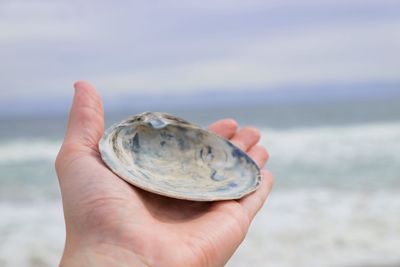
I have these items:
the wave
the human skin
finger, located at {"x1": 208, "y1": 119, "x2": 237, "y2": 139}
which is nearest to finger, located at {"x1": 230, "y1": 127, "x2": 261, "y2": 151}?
finger, located at {"x1": 208, "y1": 119, "x2": 237, "y2": 139}

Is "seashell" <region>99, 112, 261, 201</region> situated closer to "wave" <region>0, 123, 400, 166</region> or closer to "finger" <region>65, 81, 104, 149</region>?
"finger" <region>65, 81, 104, 149</region>

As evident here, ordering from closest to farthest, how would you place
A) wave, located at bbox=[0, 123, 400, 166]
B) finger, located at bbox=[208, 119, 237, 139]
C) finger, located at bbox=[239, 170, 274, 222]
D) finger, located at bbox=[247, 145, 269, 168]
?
finger, located at bbox=[239, 170, 274, 222] < finger, located at bbox=[247, 145, 269, 168] < finger, located at bbox=[208, 119, 237, 139] < wave, located at bbox=[0, 123, 400, 166]

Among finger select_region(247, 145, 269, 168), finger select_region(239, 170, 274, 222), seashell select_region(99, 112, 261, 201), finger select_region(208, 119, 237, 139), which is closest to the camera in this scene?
seashell select_region(99, 112, 261, 201)

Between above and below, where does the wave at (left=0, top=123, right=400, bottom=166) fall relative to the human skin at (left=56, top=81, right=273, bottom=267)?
below

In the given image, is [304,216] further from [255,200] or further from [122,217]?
[122,217]

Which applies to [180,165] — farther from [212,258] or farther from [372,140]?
[372,140]

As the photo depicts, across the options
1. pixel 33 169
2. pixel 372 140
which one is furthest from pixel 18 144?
pixel 372 140

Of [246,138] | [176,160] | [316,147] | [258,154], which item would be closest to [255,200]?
[176,160]
